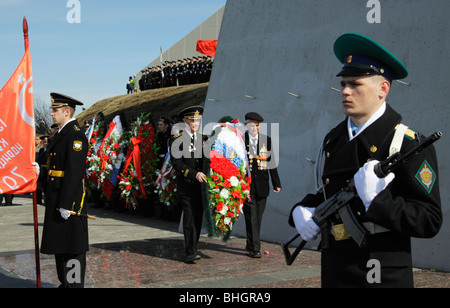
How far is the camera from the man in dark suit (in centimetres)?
909

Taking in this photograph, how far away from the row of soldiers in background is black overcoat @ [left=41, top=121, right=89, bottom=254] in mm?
21541

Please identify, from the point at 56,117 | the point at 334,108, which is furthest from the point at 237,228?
the point at 56,117

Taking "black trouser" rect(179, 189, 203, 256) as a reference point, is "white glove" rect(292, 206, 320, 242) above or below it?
above

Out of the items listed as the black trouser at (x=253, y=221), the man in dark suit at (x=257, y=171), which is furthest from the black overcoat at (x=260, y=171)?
the black trouser at (x=253, y=221)

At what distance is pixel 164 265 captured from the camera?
813cm

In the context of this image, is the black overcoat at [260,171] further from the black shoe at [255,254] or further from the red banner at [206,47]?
the red banner at [206,47]

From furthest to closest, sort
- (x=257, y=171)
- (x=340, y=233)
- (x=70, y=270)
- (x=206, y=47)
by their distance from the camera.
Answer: (x=206, y=47) < (x=257, y=171) < (x=70, y=270) < (x=340, y=233)

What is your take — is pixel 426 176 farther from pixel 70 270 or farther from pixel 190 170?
pixel 190 170

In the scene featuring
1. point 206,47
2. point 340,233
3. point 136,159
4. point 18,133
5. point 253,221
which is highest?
point 206,47

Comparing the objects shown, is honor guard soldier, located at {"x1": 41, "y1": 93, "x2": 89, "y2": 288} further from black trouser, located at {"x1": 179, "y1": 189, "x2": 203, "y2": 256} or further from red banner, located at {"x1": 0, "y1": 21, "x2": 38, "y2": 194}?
black trouser, located at {"x1": 179, "y1": 189, "x2": 203, "y2": 256}

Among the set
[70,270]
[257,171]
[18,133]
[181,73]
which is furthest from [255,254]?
[181,73]

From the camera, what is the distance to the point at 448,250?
754cm

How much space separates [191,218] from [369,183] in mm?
5977

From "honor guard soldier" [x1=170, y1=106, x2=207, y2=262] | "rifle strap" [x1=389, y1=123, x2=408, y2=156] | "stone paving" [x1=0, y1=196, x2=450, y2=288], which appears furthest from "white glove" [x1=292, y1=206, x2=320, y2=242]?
"honor guard soldier" [x1=170, y1=106, x2=207, y2=262]
